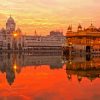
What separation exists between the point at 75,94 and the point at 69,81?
371 cm

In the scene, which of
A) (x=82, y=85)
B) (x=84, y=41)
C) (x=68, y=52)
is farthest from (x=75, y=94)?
(x=84, y=41)

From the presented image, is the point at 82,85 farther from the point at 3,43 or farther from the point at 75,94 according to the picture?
the point at 3,43

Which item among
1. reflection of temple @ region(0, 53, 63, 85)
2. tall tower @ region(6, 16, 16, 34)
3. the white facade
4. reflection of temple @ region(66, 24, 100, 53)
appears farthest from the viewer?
tall tower @ region(6, 16, 16, 34)

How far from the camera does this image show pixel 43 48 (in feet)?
291

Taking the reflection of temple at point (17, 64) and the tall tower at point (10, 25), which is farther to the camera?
the tall tower at point (10, 25)

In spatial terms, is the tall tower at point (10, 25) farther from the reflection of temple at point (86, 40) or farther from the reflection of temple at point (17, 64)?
the reflection of temple at point (17, 64)

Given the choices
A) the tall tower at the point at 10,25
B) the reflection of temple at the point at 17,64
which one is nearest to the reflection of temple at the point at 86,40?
the reflection of temple at the point at 17,64

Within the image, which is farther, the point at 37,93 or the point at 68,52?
the point at 68,52

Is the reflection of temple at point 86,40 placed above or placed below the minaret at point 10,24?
below

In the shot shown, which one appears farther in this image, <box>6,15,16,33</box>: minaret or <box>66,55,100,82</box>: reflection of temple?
<box>6,15,16,33</box>: minaret

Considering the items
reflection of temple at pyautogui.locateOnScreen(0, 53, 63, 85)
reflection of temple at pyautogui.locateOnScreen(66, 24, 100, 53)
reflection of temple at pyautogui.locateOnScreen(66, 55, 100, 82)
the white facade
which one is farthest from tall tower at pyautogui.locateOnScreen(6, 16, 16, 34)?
reflection of temple at pyautogui.locateOnScreen(66, 55, 100, 82)

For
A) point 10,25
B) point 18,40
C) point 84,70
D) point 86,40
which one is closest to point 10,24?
point 10,25

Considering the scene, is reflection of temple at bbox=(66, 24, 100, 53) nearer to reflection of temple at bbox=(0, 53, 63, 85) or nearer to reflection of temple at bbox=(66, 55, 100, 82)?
reflection of temple at bbox=(0, 53, 63, 85)

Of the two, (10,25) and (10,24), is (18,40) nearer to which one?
(10,25)
